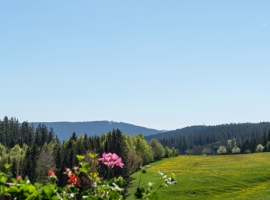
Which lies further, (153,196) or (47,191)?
(153,196)

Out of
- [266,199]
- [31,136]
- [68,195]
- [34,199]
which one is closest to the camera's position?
[34,199]

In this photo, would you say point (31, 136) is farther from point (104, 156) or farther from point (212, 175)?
point (104, 156)

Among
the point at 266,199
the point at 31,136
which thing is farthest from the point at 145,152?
the point at 31,136

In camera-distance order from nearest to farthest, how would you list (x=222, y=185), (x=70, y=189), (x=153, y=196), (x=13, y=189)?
(x=13, y=189), (x=153, y=196), (x=70, y=189), (x=222, y=185)

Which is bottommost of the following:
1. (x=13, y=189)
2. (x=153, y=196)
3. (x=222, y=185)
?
(x=222, y=185)

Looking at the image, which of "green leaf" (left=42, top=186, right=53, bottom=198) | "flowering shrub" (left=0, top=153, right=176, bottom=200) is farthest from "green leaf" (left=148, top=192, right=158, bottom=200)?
"green leaf" (left=42, top=186, right=53, bottom=198)

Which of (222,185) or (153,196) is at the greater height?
(153,196)

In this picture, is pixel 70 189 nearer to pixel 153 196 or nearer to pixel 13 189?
pixel 13 189

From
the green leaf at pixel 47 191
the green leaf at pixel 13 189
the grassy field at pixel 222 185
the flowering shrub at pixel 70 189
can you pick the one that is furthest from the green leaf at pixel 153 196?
the grassy field at pixel 222 185

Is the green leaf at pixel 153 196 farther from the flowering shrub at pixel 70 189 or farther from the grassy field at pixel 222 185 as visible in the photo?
the grassy field at pixel 222 185

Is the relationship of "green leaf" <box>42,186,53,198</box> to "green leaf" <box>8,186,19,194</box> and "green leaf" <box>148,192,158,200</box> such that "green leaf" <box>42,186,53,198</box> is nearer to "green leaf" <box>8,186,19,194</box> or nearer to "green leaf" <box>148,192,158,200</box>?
"green leaf" <box>8,186,19,194</box>

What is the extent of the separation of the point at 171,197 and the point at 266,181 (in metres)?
17.5

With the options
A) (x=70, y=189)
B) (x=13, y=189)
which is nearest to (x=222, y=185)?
(x=70, y=189)

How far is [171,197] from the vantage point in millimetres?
51719
